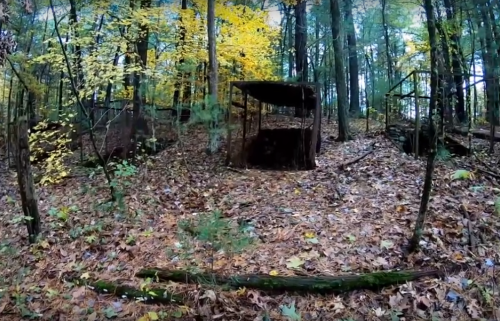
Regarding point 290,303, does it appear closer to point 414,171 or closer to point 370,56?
point 414,171

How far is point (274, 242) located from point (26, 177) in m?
3.99

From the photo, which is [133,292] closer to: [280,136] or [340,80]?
[280,136]

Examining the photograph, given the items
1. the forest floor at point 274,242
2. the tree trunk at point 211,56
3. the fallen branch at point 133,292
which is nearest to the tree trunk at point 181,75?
the tree trunk at point 211,56

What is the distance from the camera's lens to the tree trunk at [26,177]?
5.73 meters

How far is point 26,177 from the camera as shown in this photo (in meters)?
5.89

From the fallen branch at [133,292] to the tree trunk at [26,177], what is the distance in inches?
71.7

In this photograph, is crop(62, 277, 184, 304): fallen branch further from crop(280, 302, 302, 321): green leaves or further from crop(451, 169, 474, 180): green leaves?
crop(451, 169, 474, 180): green leaves

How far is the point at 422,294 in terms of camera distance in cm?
376

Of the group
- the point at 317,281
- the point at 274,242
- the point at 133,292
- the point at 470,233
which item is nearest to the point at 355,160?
the point at 470,233

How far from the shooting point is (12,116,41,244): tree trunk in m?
5.73

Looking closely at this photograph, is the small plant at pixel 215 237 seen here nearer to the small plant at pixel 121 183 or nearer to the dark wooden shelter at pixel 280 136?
the small plant at pixel 121 183

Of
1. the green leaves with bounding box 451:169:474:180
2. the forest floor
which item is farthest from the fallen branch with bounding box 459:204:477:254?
the green leaves with bounding box 451:169:474:180

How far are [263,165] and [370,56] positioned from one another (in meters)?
18.5

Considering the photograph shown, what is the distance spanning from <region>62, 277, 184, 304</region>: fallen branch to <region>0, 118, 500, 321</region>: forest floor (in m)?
0.07
